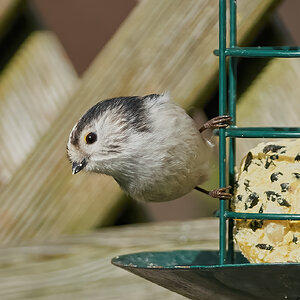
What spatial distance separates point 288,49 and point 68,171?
86cm

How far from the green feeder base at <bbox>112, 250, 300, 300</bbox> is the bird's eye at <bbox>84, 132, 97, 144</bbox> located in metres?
0.49

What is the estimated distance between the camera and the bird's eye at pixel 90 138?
2.17 metres

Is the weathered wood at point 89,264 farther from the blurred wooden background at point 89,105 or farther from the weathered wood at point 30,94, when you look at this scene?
the weathered wood at point 30,94

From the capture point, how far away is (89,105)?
239 cm

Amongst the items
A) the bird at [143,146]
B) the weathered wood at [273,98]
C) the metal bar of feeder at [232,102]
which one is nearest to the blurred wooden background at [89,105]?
the weathered wood at [273,98]

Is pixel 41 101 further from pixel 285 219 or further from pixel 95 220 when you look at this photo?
pixel 285 219

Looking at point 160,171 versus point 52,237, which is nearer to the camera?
point 160,171

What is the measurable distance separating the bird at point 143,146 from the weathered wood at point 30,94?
30 cm

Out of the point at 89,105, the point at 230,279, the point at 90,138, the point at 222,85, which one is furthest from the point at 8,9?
the point at 230,279

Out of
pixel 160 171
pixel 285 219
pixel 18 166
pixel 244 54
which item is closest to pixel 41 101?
pixel 18 166

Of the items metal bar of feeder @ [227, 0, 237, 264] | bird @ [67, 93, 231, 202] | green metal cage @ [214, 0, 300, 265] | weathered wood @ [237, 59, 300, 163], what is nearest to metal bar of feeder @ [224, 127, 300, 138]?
green metal cage @ [214, 0, 300, 265]

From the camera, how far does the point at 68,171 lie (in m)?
2.42

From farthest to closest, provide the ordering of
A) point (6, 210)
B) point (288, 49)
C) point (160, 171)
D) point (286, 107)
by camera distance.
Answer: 1. point (6, 210)
2. point (286, 107)
3. point (160, 171)
4. point (288, 49)

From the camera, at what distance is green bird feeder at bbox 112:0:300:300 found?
1.53m
